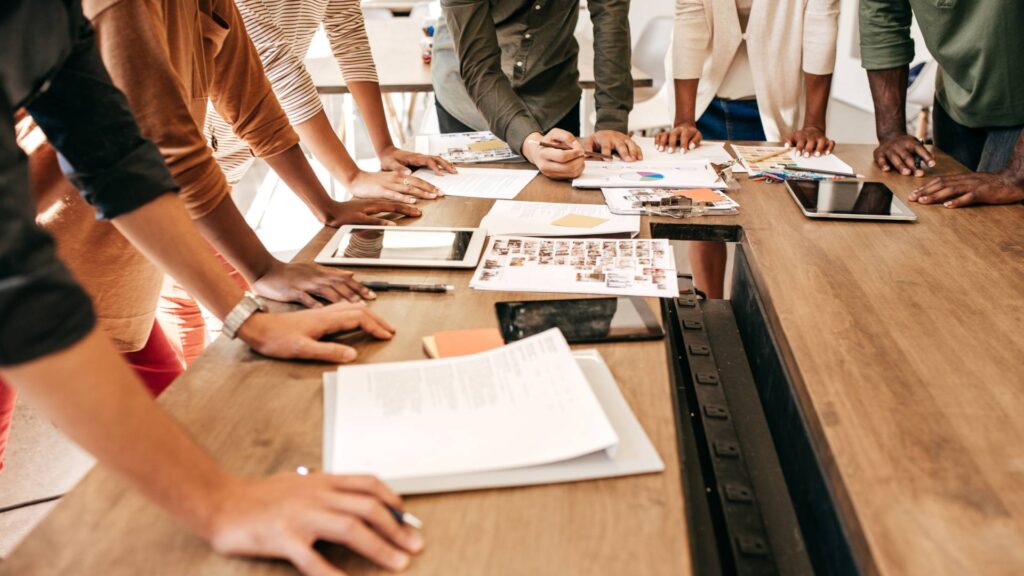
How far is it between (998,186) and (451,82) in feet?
4.38

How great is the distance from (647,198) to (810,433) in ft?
2.36

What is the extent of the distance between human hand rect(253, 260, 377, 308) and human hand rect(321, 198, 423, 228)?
0.26 meters

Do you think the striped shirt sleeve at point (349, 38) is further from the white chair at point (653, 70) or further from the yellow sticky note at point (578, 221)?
the white chair at point (653, 70)

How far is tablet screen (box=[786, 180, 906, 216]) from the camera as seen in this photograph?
1322 mm

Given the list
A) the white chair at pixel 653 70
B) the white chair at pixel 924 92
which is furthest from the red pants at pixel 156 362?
the white chair at pixel 924 92

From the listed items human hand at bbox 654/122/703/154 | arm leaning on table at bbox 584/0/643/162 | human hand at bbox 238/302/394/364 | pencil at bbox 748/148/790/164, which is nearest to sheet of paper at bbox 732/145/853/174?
pencil at bbox 748/148/790/164

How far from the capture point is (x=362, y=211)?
4.33 ft

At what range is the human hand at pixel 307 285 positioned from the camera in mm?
992

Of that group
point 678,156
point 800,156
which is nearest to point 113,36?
point 678,156

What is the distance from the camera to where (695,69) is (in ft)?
6.81

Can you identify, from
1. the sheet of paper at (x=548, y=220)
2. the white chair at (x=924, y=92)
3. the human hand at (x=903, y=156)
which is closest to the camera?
the sheet of paper at (x=548, y=220)

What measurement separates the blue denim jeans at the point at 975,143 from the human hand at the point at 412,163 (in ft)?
4.04

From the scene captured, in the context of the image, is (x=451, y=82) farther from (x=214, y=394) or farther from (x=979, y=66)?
(x=214, y=394)

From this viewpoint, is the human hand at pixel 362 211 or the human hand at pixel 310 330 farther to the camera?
the human hand at pixel 362 211
